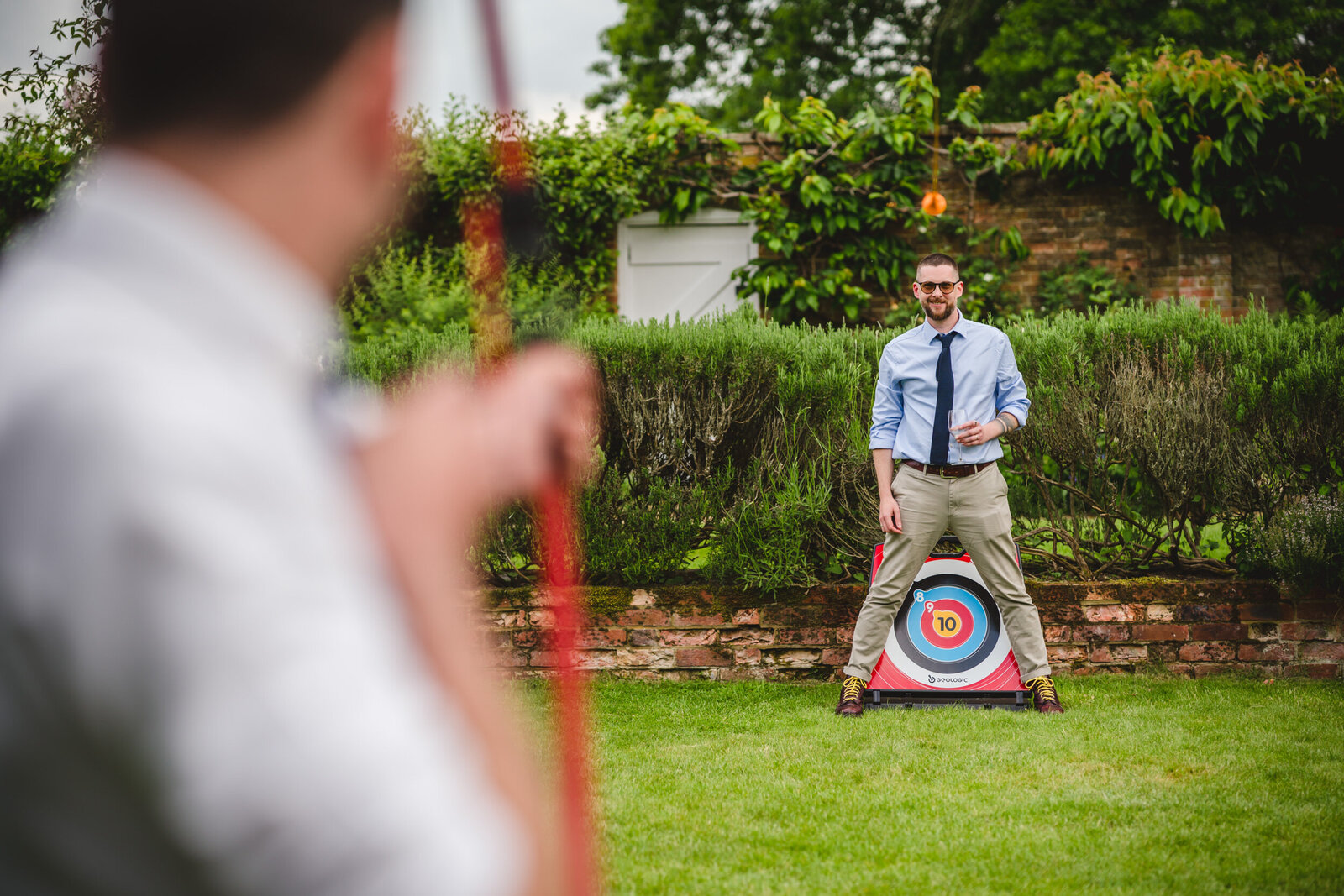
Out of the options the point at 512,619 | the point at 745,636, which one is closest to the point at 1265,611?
the point at 745,636

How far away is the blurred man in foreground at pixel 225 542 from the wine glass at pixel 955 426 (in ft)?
15.6

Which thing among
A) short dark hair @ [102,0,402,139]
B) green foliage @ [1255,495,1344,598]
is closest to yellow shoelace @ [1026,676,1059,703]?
green foliage @ [1255,495,1344,598]

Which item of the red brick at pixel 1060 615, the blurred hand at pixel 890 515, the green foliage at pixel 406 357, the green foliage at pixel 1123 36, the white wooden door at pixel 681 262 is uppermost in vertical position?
the green foliage at pixel 1123 36

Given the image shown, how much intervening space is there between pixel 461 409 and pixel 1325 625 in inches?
250

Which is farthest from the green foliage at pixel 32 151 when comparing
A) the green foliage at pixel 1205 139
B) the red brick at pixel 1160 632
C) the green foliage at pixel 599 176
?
the green foliage at pixel 1205 139

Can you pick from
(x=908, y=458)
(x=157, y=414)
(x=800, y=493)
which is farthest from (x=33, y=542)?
(x=800, y=493)

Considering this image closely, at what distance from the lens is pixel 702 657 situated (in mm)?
5797

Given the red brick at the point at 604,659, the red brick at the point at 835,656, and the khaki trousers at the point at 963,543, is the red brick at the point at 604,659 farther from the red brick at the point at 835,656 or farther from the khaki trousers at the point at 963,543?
the khaki trousers at the point at 963,543

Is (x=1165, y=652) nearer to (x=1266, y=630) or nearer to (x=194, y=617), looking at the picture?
(x=1266, y=630)

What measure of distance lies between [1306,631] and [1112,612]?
1049 millimetres

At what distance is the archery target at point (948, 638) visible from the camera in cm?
523

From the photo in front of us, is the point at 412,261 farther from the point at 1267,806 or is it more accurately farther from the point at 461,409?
the point at 461,409

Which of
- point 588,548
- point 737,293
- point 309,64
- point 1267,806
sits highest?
point 737,293

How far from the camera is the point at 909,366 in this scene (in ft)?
17.1
